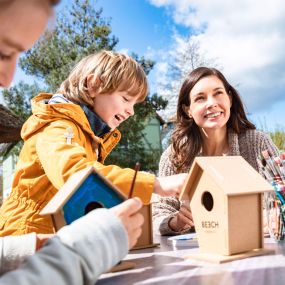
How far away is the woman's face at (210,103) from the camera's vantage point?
221 cm

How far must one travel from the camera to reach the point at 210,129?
88.1 inches

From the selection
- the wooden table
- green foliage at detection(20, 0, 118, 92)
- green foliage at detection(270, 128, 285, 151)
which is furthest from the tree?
the wooden table

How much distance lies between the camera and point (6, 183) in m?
20.2

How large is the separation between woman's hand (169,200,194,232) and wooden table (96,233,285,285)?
1.65 ft

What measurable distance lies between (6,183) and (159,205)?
19416 mm

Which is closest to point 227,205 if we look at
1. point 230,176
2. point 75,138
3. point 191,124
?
point 230,176

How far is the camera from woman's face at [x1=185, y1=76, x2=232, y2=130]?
221cm

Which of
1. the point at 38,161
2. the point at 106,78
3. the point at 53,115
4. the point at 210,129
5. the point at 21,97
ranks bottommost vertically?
the point at 38,161

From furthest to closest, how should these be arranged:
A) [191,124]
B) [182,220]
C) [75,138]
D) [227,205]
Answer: [191,124]
[182,220]
[75,138]
[227,205]

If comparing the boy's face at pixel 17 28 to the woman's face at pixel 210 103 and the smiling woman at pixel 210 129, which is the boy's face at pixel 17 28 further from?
the woman's face at pixel 210 103

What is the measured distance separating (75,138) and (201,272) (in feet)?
2.26

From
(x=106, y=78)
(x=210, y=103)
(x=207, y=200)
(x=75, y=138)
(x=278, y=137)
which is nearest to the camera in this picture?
(x=207, y=200)

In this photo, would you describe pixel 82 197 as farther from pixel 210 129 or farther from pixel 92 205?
pixel 210 129

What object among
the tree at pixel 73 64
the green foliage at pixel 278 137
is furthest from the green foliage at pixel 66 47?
the green foliage at pixel 278 137
